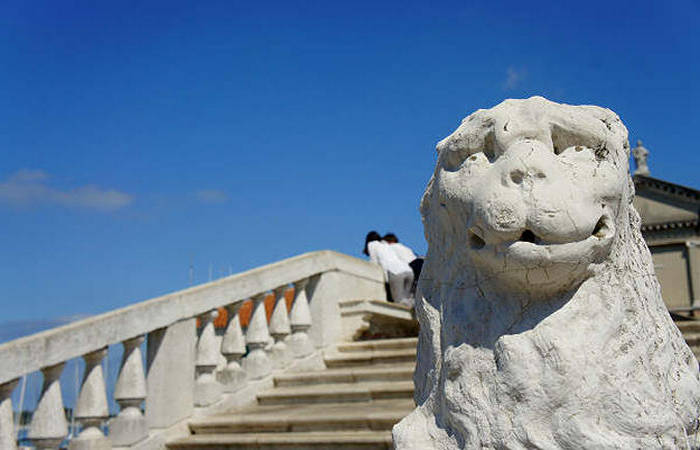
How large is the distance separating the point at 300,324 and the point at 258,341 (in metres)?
0.71

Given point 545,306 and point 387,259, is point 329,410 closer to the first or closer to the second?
point 545,306

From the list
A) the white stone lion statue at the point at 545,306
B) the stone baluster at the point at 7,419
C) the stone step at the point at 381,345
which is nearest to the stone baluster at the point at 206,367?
the stone step at the point at 381,345

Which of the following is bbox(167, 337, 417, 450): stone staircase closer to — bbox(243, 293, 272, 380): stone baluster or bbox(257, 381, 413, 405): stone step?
bbox(257, 381, 413, 405): stone step

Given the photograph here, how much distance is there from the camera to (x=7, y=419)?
4.61m

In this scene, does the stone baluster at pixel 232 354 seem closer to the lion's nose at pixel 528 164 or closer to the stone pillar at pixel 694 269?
the lion's nose at pixel 528 164

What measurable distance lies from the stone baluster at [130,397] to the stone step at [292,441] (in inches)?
16.0

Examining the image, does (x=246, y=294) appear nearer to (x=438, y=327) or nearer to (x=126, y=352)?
(x=126, y=352)

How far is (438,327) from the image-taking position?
298 centimetres

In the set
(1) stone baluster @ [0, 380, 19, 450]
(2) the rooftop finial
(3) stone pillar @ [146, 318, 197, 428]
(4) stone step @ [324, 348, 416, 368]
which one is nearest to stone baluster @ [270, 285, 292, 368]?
(4) stone step @ [324, 348, 416, 368]

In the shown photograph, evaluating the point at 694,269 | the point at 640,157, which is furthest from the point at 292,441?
the point at 640,157

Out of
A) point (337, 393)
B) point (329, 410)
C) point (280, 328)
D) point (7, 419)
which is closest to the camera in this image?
point (7, 419)

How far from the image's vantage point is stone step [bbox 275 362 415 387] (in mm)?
6625

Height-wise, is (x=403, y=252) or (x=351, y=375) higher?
(x=403, y=252)

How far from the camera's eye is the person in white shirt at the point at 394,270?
9.73 m
